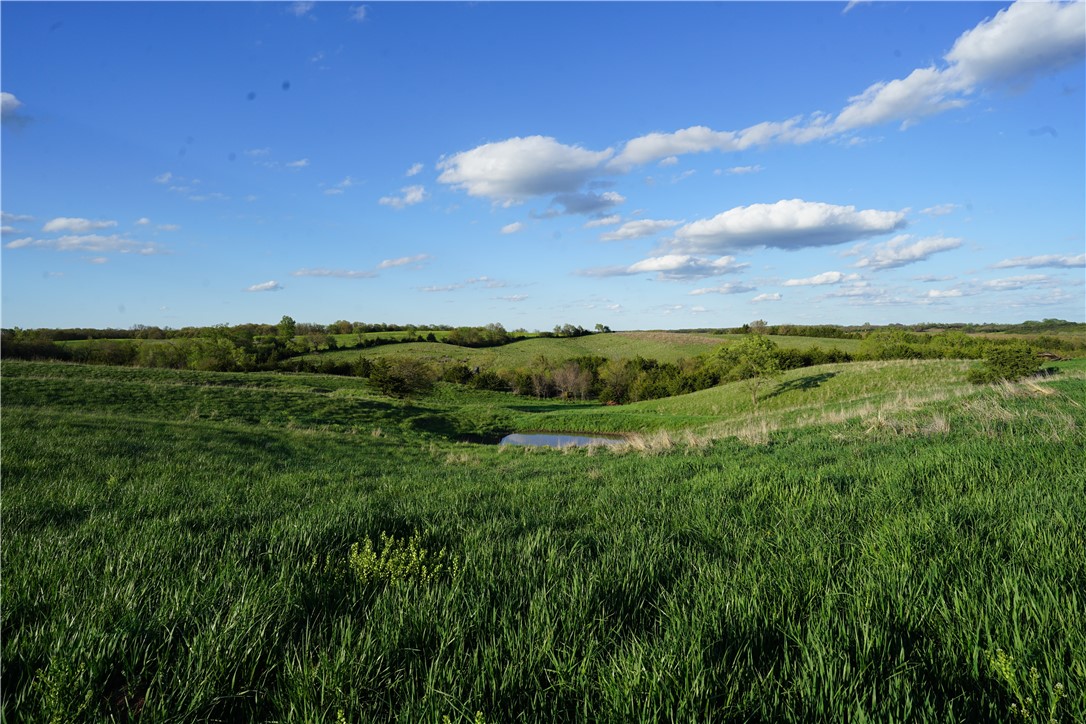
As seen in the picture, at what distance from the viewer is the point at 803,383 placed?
50.8 metres

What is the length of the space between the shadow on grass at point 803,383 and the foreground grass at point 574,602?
156 ft

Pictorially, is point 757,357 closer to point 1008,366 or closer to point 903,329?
point 1008,366

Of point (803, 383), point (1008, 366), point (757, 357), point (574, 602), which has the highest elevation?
point (574, 602)

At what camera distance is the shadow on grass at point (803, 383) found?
1957 inches

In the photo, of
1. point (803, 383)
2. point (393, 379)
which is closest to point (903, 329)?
point (803, 383)

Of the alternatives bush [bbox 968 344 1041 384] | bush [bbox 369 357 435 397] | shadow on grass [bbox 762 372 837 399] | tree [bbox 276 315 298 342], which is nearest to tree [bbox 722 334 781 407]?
shadow on grass [bbox 762 372 837 399]

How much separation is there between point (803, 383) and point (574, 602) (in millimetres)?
55672

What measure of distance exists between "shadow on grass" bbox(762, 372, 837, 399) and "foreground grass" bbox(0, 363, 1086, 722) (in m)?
47.7

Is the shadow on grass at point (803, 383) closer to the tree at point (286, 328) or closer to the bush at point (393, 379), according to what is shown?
the bush at point (393, 379)

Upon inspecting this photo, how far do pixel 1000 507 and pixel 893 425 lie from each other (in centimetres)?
931

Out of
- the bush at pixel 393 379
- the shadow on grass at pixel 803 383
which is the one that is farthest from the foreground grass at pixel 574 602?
the bush at pixel 393 379

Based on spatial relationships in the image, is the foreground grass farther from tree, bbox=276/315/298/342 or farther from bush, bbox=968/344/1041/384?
tree, bbox=276/315/298/342

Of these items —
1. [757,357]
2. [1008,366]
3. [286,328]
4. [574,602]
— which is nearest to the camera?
[574,602]

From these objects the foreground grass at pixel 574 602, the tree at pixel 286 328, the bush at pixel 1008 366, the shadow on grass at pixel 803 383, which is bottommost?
the shadow on grass at pixel 803 383
